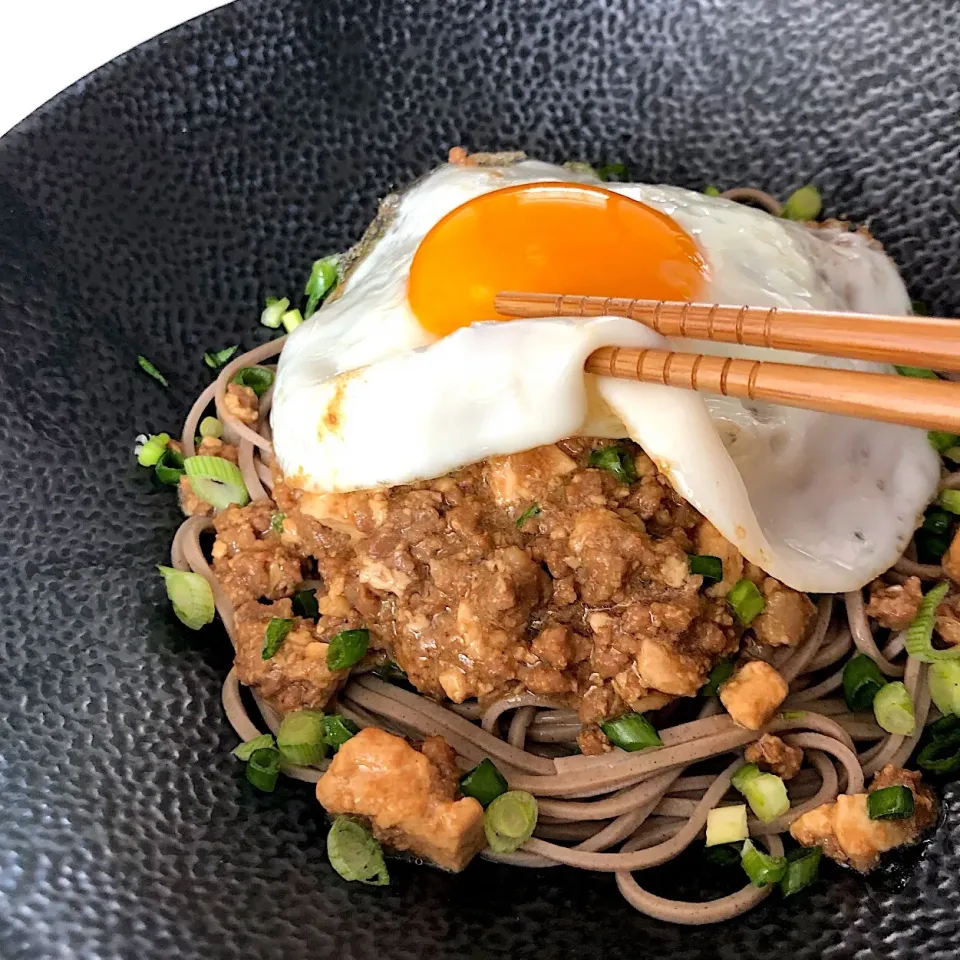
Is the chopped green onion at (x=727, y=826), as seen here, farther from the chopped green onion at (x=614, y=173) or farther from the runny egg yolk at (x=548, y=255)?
the chopped green onion at (x=614, y=173)

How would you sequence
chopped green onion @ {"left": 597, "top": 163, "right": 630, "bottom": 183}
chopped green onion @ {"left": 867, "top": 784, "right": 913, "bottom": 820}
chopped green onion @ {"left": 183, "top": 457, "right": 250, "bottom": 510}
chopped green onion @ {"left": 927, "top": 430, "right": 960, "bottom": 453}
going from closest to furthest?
chopped green onion @ {"left": 867, "top": 784, "right": 913, "bottom": 820}
chopped green onion @ {"left": 927, "top": 430, "right": 960, "bottom": 453}
chopped green onion @ {"left": 183, "top": 457, "right": 250, "bottom": 510}
chopped green onion @ {"left": 597, "top": 163, "right": 630, "bottom": 183}

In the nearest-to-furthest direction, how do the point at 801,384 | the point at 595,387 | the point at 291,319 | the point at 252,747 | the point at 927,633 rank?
the point at 801,384 → the point at 595,387 → the point at 927,633 → the point at 252,747 → the point at 291,319

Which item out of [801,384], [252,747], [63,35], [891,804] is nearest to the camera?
[801,384]

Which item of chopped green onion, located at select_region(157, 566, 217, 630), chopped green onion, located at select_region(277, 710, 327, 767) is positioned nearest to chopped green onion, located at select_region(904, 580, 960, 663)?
chopped green onion, located at select_region(277, 710, 327, 767)

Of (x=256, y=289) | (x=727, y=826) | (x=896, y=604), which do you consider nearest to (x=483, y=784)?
(x=727, y=826)

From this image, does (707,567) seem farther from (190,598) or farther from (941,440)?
(190,598)

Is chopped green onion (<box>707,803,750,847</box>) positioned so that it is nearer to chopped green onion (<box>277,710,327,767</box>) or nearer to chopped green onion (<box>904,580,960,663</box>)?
chopped green onion (<box>904,580,960,663</box>)
